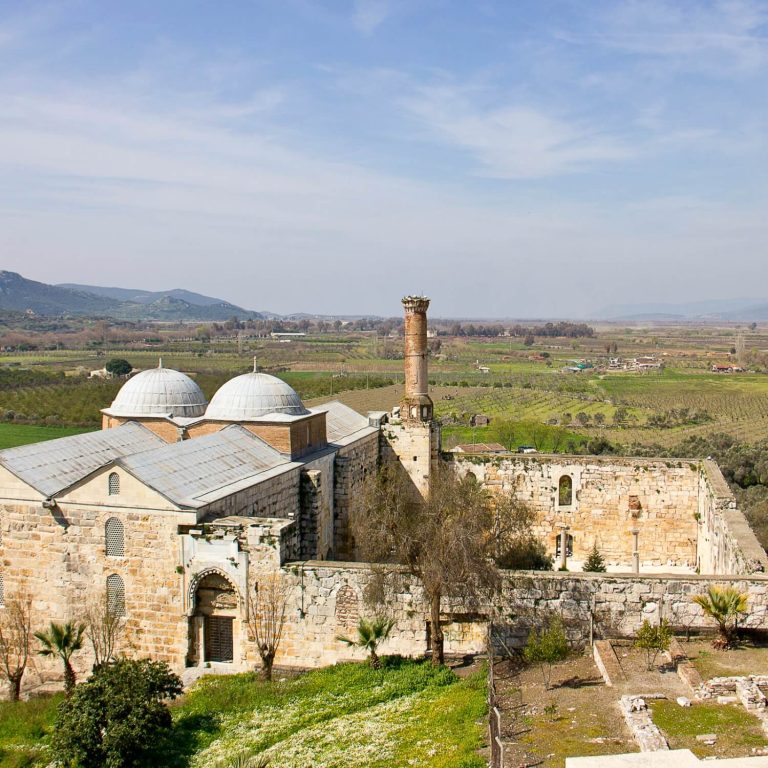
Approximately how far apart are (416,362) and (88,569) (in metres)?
12.7

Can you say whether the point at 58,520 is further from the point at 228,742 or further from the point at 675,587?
the point at 675,587

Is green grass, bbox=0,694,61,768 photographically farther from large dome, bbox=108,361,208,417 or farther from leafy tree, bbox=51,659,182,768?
large dome, bbox=108,361,208,417

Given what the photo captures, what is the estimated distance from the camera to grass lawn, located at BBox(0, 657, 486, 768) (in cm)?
1095

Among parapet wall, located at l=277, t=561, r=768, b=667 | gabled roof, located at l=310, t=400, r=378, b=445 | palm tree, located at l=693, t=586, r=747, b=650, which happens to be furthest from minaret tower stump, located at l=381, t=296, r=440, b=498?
palm tree, located at l=693, t=586, r=747, b=650

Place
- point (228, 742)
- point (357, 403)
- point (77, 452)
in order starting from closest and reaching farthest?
point (228, 742), point (77, 452), point (357, 403)

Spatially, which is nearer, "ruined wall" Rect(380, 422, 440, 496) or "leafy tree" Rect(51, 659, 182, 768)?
"leafy tree" Rect(51, 659, 182, 768)

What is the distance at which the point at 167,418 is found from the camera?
22.3 m

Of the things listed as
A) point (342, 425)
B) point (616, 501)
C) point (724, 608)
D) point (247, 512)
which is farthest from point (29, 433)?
point (724, 608)

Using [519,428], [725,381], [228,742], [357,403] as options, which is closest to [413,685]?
[228,742]

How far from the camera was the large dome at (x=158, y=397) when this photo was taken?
74.5ft

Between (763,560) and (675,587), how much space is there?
2.49 meters

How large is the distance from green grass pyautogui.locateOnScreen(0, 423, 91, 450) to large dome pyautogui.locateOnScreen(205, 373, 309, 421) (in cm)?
3387

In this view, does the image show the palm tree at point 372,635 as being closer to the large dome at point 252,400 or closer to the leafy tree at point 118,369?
the large dome at point 252,400

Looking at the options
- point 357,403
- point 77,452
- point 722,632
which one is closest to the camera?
point 722,632
